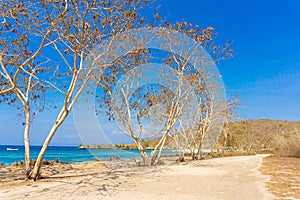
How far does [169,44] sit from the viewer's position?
49.7 feet

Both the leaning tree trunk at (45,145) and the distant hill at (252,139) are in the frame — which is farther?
the distant hill at (252,139)

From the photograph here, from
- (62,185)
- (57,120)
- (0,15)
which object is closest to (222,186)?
(62,185)

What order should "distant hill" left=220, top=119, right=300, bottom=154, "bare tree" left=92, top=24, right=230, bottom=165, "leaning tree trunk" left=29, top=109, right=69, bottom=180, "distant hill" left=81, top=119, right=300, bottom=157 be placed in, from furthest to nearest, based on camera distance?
1. "distant hill" left=220, top=119, right=300, bottom=154
2. "distant hill" left=81, top=119, right=300, bottom=157
3. "bare tree" left=92, top=24, right=230, bottom=165
4. "leaning tree trunk" left=29, top=109, right=69, bottom=180

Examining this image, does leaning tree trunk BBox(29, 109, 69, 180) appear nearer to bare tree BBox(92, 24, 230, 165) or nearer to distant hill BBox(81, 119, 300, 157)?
bare tree BBox(92, 24, 230, 165)

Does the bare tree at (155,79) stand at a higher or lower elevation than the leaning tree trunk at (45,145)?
higher

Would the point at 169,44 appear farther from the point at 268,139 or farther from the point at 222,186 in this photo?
the point at 268,139

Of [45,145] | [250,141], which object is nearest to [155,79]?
[45,145]

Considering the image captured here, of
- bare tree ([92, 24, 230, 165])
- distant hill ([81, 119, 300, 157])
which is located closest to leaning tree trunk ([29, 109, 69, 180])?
bare tree ([92, 24, 230, 165])

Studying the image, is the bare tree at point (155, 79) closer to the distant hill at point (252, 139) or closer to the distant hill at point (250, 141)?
the distant hill at point (250, 141)

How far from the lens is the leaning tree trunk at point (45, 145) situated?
29.3 ft

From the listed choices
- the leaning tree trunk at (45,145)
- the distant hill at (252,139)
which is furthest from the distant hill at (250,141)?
the leaning tree trunk at (45,145)

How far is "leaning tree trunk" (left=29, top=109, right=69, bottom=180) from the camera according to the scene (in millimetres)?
8938

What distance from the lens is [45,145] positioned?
29.7 feet

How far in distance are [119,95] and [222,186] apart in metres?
8.53
